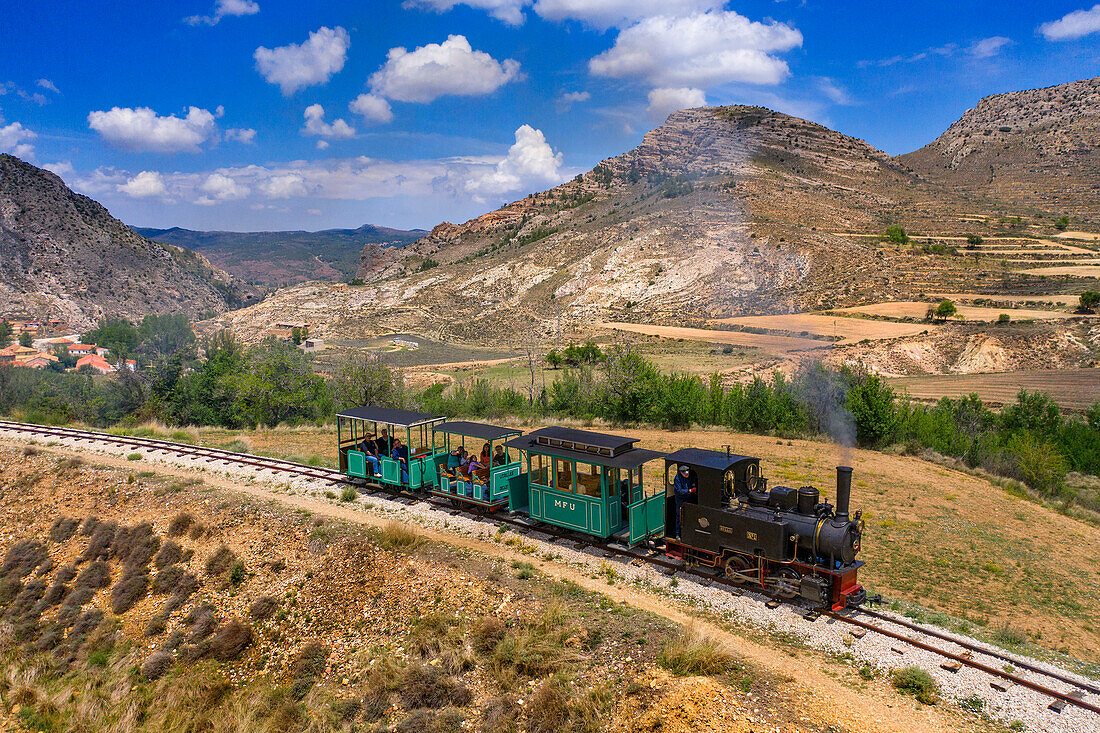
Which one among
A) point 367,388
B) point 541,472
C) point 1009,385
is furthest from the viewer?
point 1009,385

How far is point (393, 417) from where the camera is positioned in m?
20.0

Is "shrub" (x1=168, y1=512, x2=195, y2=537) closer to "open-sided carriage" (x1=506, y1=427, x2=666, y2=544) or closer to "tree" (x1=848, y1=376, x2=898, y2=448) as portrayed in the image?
"open-sided carriage" (x1=506, y1=427, x2=666, y2=544)

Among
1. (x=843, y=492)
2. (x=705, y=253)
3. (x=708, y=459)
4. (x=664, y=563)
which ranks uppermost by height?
(x=705, y=253)

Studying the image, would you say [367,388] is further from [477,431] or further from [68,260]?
[68,260]

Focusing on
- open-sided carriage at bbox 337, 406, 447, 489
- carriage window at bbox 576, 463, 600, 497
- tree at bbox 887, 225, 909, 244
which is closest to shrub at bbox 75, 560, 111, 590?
open-sided carriage at bbox 337, 406, 447, 489

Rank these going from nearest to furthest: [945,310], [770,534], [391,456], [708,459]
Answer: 1. [770,534]
2. [708,459]
3. [391,456]
4. [945,310]

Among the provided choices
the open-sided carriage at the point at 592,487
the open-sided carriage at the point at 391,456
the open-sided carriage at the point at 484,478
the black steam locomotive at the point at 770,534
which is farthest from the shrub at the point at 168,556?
the black steam locomotive at the point at 770,534

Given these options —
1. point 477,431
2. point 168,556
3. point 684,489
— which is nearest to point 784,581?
point 684,489

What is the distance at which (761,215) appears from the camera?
85.8m

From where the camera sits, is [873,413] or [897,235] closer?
[873,413]

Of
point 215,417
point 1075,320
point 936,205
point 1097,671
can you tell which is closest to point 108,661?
point 1097,671

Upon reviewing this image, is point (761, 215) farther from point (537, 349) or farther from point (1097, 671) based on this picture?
point (1097, 671)

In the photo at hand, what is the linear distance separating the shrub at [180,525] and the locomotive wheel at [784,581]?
16928 millimetres

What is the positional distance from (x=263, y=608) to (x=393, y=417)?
7.11 metres
